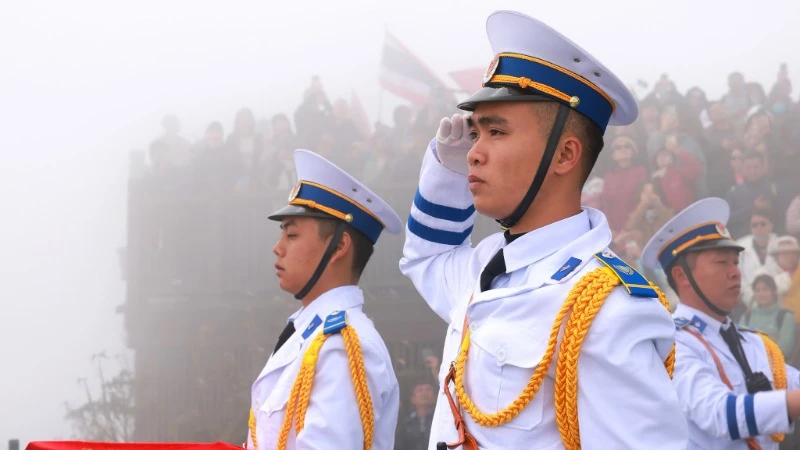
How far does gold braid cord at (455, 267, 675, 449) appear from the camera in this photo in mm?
1634

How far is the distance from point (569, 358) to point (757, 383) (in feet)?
8.14

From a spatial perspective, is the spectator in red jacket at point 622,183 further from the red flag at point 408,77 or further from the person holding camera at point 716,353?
the person holding camera at point 716,353

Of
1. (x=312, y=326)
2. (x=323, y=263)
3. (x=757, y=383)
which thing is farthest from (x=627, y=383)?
(x=757, y=383)

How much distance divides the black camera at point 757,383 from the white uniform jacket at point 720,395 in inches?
1.0

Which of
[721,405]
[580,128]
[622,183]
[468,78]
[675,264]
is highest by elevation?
[468,78]

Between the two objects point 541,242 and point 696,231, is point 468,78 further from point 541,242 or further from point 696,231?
point 541,242

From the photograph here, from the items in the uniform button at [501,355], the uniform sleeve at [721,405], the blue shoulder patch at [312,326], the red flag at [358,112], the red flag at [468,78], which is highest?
the red flag at [468,78]

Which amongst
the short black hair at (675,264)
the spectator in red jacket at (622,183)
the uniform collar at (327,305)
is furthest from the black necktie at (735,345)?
the spectator in red jacket at (622,183)

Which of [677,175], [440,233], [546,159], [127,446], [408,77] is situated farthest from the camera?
[408,77]

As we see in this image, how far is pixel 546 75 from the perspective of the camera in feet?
5.96

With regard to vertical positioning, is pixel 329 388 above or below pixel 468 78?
below

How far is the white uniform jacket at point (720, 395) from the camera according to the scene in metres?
3.41

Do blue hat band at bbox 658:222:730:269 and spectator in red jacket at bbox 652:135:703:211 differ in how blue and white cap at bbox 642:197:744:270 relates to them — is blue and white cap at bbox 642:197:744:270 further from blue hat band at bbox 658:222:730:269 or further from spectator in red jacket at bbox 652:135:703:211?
spectator in red jacket at bbox 652:135:703:211

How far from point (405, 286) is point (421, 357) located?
20.8 inches
